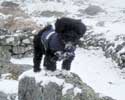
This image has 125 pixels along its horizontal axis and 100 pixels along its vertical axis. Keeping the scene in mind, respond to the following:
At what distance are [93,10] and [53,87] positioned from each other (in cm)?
1536

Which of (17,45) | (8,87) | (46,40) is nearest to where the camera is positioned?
(46,40)

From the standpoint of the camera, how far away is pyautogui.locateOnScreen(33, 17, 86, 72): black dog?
4441 mm

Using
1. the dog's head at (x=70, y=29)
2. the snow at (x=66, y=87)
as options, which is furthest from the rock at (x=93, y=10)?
the dog's head at (x=70, y=29)

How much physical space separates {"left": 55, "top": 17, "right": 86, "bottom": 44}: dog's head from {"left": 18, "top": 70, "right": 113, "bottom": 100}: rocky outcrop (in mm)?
957

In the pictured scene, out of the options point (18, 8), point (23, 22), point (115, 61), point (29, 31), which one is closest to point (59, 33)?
point (115, 61)

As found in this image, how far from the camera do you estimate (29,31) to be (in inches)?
567

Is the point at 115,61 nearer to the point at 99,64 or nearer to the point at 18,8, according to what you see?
the point at 99,64

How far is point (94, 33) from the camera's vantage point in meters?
14.2

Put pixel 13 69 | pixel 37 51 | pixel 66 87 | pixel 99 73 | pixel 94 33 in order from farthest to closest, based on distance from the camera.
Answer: pixel 94 33
pixel 99 73
pixel 13 69
pixel 37 51
pixel 66 87

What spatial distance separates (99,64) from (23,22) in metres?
6.32

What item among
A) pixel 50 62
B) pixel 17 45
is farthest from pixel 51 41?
pixel 17 45

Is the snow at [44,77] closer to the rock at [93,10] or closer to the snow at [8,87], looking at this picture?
the snow at [8,87]

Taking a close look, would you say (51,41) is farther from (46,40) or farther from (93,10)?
(93,10)

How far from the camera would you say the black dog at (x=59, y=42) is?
14.6 feet
